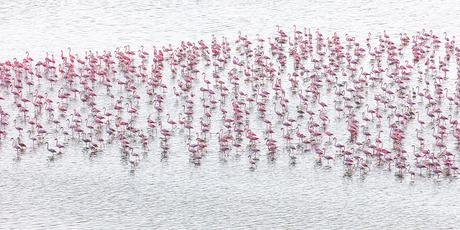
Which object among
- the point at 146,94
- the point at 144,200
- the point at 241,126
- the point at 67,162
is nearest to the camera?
the point at 144,200

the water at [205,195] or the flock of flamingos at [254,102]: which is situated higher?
the flock of flamingos at [254,102]

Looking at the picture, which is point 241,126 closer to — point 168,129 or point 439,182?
point 168,129

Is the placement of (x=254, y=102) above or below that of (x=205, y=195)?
above

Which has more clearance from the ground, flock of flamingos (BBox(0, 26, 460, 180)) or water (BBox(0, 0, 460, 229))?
flock of flamingos (BBox(0, 26, 460, 180))

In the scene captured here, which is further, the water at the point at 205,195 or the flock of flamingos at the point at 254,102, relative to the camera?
the flock of flamingos at the point at 254,102

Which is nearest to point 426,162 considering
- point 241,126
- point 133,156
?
point 241,126

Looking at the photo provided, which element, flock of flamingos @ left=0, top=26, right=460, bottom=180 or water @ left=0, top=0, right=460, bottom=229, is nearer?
water @ left=0, top=0, right=460, bottom=229

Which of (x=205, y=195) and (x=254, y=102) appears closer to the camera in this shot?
(x=205, y=195)

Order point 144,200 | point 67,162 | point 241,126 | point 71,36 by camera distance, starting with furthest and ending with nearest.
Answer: point 71,36, point 241,126, point 67,162, point 144,200
